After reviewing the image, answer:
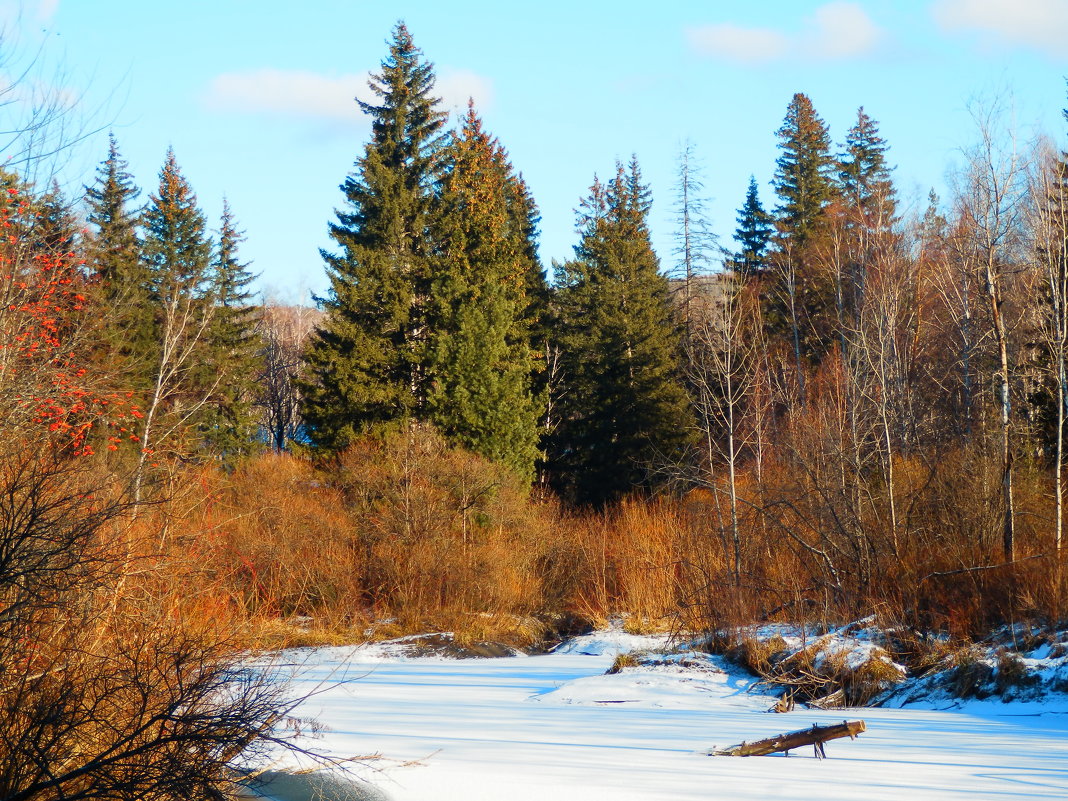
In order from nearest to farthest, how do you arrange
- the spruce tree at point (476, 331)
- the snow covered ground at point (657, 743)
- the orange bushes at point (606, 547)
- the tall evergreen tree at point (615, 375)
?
the snow covered ground at point (657, 743) < the orange bushes at point (606, 547) < the spruce tree at point (476, 331) < the tall evergreen tree at point (615, 375)

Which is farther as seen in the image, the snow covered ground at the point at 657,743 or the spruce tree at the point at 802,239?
the spruce tree at the point at 802,239

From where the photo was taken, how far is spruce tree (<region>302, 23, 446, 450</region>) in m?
34.3

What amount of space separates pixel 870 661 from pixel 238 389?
33696mm

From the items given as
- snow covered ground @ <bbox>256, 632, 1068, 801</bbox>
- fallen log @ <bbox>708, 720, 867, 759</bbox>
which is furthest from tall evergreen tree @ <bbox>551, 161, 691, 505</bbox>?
fallen log @ <bbox>708, 720, 867, 759</bbox>

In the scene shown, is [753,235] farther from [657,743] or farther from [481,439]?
[657,743]

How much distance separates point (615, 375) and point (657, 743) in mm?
28244

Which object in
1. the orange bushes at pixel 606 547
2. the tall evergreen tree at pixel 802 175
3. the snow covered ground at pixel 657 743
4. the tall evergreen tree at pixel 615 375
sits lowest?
the snow covered ground at pixel 657 743

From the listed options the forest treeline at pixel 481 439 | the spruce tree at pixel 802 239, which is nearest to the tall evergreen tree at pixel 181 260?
the forest treeline at pixel 481 439

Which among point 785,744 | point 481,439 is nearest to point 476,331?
point 481,439

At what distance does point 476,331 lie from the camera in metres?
33.5

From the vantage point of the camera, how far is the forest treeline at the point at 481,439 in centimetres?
801

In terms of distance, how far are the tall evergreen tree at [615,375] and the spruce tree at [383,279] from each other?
689cm

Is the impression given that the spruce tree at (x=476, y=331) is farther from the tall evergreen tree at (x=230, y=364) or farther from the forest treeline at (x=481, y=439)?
the tall evergreen tree at (x=230, y=364)

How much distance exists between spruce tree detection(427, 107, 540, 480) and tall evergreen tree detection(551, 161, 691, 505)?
2.50 meters
